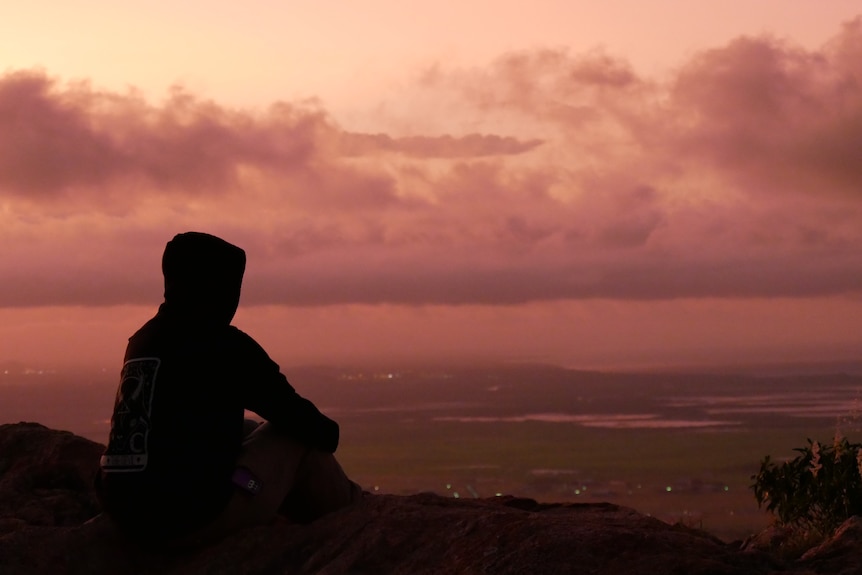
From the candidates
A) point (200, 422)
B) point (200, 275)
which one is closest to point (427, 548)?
point (200, 422)

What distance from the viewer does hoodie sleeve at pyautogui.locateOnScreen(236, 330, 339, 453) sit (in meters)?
6.71

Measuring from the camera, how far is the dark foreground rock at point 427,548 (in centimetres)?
603

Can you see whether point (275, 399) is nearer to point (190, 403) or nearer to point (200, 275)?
point (190, 403)

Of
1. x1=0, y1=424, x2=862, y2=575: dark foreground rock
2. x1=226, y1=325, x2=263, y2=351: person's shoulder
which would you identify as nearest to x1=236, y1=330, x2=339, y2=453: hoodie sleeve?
x1=226, y1=325, x2=263, y2=351: person's shoulder

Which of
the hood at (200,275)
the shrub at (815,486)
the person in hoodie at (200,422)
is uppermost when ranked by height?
the hood at (200,275)

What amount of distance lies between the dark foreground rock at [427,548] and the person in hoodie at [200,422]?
12.0 inches

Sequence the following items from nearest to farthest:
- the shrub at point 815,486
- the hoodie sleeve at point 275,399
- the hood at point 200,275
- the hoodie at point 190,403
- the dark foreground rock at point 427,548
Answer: the dark foreground rock at point 427,548 → the hoodie at point 190,403 → the hoodie sleeve at point 275,399 → the hood at point 200,275 → the shrub at point 815,486

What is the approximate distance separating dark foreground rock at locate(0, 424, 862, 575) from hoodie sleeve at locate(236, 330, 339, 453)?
0.73 metres

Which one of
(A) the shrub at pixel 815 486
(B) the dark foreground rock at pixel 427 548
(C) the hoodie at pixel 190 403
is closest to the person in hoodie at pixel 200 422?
(C) the hoodie at pixel 190 403

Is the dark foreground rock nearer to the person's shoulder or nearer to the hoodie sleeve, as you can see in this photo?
the hoodie sleeve

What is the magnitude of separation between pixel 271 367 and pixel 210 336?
46cm

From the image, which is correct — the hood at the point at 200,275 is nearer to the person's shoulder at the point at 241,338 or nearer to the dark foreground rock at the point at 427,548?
the person's shoulder at the point at 241,338

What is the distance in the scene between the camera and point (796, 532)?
8.88m

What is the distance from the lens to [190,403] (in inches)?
261
